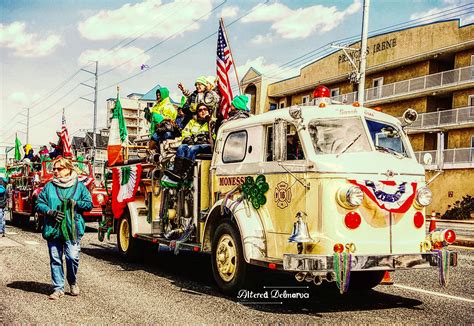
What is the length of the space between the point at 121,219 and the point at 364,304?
5.85m

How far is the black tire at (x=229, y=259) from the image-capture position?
7.27 metres

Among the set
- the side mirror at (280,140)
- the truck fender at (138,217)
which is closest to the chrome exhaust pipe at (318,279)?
the side mirror at (280,140)

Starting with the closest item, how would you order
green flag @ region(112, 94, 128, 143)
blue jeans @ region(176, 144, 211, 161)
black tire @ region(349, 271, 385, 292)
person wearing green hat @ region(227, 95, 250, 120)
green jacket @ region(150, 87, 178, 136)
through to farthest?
black tire @ region(349, 271, 385, 292)
person wearing green hat @ region(227, 95, 250, 120)
blue jeans @ region(176, 144, 211, 161)
green jacket @ region(150, 87, 178, 136)
green flag @ region(112, 94, 128, 143)

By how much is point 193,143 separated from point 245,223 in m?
2.77

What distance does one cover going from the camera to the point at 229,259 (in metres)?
7.56

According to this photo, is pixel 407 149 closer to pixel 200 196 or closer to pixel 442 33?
pixel 200 196

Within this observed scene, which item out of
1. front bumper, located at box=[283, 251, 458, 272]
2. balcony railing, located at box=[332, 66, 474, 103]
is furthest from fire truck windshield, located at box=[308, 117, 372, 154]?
balcony railing, located at box=[332, 66, 474, 103]

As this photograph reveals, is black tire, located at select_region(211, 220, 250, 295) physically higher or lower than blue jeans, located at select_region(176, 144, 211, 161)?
lower

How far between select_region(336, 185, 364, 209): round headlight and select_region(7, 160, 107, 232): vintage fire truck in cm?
1213

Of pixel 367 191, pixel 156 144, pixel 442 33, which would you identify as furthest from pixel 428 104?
pixel 367 191

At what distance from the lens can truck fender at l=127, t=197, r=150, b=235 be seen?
10.6 meters

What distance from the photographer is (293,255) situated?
20.7 ft

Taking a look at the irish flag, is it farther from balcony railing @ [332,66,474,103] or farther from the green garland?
balcony railing @ [332,66,474,103]

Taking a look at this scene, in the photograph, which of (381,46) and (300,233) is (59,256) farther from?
(381,46)
